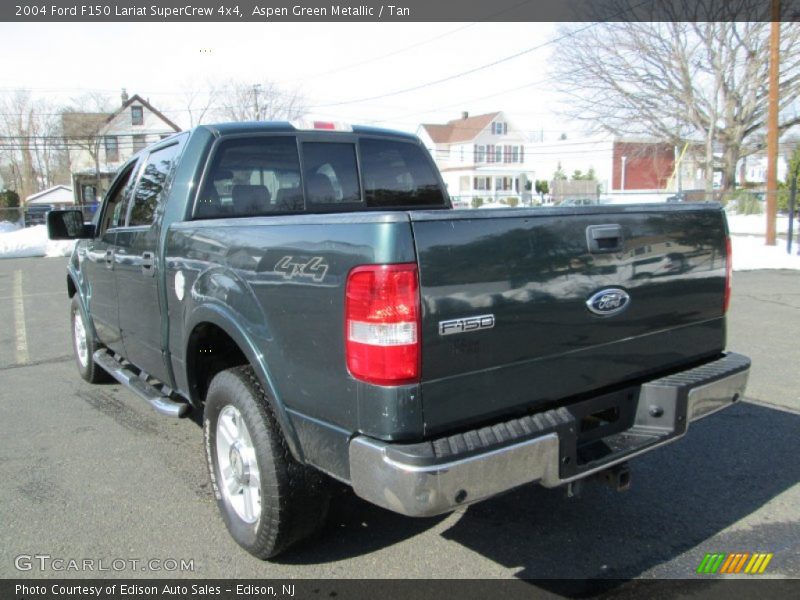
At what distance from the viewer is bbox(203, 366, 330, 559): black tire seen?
9.10 feet

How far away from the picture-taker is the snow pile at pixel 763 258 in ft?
46.8

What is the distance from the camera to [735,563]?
2977 millimetres

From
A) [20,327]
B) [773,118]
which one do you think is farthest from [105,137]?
[773,118]

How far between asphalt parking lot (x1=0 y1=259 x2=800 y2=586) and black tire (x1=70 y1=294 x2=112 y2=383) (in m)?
0.71

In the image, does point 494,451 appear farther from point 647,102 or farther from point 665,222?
point 647,102

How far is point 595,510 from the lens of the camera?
351cm

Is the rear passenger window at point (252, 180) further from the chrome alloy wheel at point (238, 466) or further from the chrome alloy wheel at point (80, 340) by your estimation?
the chrome alloy wheel at point (80, 340)

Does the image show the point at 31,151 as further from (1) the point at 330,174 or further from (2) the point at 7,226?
(1) the point at 330,174

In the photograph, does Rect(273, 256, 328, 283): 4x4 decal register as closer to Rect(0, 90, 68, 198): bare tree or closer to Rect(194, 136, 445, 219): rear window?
Rect(194, 136, 445, 219): rear window

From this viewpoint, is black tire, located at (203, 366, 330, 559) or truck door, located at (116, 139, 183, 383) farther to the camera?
truck door, located at (116, 139, 183, 383)

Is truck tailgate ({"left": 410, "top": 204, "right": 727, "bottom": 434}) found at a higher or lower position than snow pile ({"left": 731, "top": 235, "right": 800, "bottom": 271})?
higher

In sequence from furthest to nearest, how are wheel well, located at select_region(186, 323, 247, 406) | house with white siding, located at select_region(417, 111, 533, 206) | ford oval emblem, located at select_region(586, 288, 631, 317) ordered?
house with white siding, located at select_region(417, 111, 533, 206)
wheel well, located at select_region(186, 323, 247, 406)
ford oval emblem, located at select_region(586, 288, 631, 317)

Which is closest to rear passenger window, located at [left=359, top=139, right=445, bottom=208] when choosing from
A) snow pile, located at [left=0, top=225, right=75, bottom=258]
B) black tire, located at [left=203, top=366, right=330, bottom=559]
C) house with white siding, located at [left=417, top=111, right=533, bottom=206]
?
black tire, located at [left=203, top=366, right=330, bottom=559]

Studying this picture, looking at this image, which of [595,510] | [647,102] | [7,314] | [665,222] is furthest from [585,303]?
[647,102]
